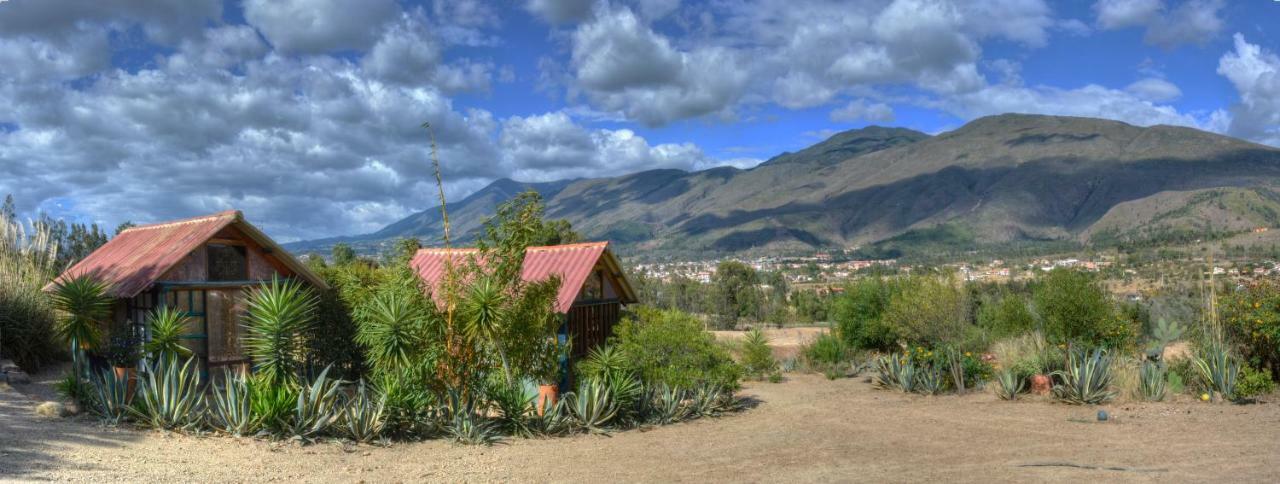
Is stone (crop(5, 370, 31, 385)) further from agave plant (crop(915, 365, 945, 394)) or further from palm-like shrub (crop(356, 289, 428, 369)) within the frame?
agave plant (crop(915, 365, 945, 394))

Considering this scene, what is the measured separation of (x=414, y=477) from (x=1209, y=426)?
10.6 m

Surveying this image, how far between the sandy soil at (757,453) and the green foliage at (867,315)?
8.10 metres

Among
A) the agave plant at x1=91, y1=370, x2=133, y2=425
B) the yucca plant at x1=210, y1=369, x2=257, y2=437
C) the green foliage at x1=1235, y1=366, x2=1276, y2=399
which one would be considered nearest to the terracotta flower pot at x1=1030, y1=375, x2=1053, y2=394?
the green foliage at x1=1235, y1=366, x2=1276, y2=399

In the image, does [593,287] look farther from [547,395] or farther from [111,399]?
[111,399]

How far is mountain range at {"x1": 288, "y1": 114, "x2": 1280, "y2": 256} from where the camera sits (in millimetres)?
97000

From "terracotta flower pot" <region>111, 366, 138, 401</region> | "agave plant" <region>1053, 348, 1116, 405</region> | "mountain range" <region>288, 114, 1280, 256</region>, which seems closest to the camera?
"terracotta flower pot" <region>111, 366, 138, 401</region>

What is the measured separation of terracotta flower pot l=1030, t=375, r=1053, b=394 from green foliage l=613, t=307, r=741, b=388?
561 cm

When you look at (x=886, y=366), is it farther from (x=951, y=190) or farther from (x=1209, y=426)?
(x=951, y=190)

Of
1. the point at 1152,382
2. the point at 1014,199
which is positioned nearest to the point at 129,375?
the point at 1152,382

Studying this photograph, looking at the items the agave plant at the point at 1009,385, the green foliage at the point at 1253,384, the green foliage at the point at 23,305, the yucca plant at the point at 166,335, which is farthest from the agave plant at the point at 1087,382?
the green foliage at the point at 23,305

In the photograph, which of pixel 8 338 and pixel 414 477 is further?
pixel 8 338

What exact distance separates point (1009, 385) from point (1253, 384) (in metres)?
3.61

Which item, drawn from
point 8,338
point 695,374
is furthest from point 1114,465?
point 8,338

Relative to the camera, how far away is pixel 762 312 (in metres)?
46.4
